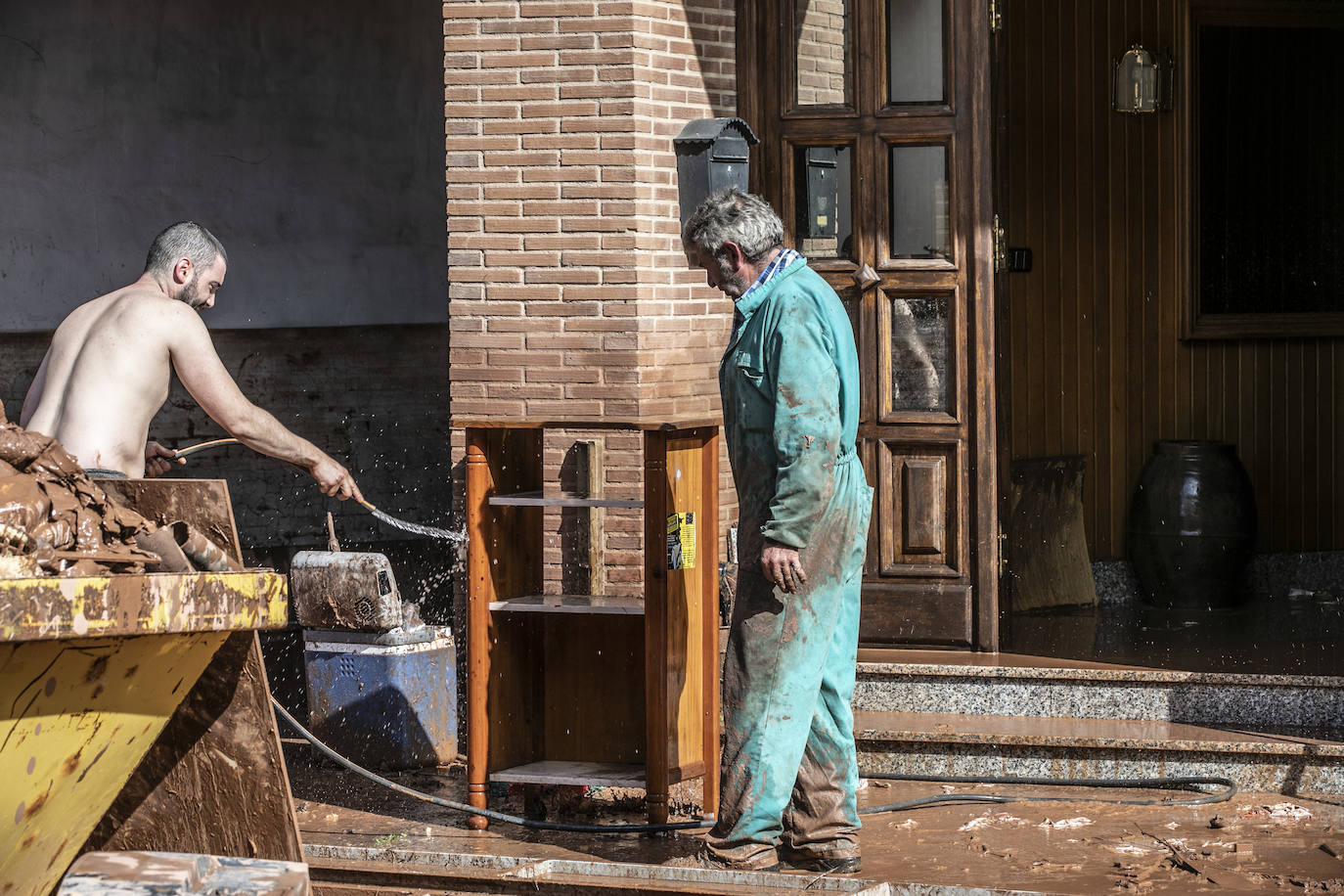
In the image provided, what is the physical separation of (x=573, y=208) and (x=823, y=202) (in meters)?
1.08

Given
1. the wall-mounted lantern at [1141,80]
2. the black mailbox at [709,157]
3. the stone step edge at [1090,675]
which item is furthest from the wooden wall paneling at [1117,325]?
the black mailbox at [709,157]

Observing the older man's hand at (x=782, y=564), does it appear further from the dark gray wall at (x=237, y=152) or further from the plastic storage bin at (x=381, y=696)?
the dark gray wall at (x=237, y=152)

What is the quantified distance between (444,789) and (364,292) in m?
7.02

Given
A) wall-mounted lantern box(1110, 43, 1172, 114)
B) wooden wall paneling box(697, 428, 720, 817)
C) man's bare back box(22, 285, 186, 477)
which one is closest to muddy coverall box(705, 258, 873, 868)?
wooden wall paneling box(697, 428, 720, 817)

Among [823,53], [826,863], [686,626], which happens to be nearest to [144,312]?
[686,626]

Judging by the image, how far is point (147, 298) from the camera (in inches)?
236

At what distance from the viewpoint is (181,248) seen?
6.22m

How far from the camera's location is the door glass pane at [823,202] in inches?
302

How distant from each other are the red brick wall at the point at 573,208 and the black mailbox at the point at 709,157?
0.40 meters

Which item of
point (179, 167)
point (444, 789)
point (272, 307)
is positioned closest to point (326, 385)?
point (272, 307)

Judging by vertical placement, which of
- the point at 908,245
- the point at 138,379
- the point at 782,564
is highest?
the point at 908,245

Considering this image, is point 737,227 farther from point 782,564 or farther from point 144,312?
point 144,312

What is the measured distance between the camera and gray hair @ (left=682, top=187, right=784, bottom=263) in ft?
17.9

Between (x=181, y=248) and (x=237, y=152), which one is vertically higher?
(x=237, y=152)
